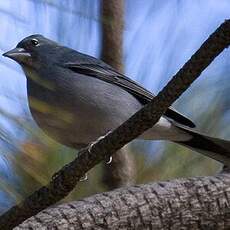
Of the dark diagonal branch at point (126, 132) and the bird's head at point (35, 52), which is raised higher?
the dark diagonal branch at point (126, 132)

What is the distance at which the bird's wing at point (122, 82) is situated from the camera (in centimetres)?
193

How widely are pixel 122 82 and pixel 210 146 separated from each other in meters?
0.34

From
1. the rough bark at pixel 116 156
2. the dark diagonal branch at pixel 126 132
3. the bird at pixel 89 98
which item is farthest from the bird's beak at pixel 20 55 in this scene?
the dark diagonal branch at pixel 126 132

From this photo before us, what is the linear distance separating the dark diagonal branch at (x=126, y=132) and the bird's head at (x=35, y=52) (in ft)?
2.91

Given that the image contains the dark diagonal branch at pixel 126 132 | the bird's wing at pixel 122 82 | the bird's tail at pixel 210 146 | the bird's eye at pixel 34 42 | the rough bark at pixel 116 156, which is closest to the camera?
the dark diagonal branch at pixel 126 132

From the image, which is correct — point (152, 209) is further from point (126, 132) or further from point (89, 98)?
point (89, 98)

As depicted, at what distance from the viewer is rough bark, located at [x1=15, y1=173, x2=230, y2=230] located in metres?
1.28

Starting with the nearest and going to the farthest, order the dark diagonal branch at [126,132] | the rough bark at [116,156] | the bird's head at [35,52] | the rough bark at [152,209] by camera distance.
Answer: the dark diagonal branch at [126,132] < the rough bark at [152,209] < the rough bark at [116,156] < the bird's head at [35,52]

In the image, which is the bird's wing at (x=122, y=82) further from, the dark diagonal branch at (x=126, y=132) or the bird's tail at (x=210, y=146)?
the dark diagonal branch at (x=126, y=132)

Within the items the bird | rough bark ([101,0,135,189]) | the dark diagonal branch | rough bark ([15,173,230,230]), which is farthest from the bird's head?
the dark diagonal branch

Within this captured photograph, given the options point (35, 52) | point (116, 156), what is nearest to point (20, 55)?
point (35, 52)

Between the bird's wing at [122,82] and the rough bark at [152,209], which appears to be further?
the bird's wing at [122,82]

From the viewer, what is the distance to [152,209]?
1.32m

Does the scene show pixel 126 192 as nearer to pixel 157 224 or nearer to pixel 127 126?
pixel 157 224
